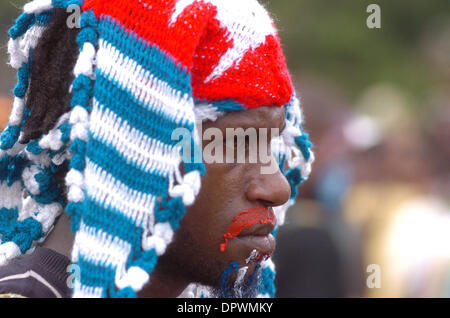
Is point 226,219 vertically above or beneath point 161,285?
above

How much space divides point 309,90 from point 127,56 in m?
4.11

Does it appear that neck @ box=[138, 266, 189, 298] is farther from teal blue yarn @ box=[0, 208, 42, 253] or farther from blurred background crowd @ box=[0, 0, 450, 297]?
blurred background crowd @ box=[0, 0, 450, 297]

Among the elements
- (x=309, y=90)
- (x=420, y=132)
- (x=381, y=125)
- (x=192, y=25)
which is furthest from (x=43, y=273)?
(x=381, y=125)

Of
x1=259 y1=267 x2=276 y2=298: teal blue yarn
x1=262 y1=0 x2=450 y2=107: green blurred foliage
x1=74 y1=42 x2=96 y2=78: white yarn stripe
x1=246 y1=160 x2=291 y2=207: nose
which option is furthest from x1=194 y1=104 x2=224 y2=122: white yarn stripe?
x1=262 y1=0 x2=450 y2=107: green blurred foliage

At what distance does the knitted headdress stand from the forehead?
1.2 inches

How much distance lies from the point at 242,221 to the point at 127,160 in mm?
490

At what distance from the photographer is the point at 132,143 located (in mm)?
2184

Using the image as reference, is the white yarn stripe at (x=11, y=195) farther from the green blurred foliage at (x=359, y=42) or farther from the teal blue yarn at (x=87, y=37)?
the green blurred foliage at (x=359, y=42)

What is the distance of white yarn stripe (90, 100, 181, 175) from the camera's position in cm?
214

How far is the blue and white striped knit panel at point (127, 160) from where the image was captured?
2092 millimetres

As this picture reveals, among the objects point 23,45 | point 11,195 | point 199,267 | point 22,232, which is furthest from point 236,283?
point 23,45

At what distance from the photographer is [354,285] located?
17.1 feet

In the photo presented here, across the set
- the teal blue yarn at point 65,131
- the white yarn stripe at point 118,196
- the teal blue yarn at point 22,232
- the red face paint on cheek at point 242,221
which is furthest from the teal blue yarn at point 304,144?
the teal blue yarn at point 22,232

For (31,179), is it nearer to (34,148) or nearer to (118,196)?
(34,148)
